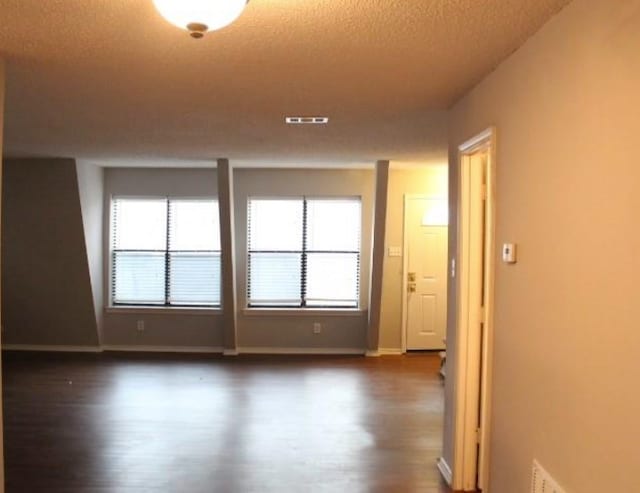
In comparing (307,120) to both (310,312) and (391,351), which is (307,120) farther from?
(391,351)

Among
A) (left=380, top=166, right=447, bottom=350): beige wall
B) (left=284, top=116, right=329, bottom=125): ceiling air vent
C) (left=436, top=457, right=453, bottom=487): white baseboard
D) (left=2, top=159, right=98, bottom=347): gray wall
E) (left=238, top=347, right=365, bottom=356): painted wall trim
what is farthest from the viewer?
(left=238, top=347, right=365, bottom=356): painted wall trim

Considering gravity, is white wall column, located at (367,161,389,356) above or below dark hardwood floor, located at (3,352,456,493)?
above

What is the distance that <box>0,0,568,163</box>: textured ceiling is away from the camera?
1.77m

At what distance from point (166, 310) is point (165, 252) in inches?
30.9

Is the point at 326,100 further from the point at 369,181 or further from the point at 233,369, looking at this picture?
the point at 233,369

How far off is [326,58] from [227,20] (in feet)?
3.10

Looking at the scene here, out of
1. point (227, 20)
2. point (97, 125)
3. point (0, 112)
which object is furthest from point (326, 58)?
point (97, 125)

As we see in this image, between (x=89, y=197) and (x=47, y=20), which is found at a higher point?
(x=47, y=20)

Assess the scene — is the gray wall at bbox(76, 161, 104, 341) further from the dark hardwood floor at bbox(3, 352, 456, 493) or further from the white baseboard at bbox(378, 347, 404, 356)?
the white baseboard at bbox(378, 347, 404, 356)

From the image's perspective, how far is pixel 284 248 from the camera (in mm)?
6297

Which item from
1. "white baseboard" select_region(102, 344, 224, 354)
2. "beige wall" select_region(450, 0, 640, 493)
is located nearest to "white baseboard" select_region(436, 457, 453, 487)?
"beige wall" select_region(450, 0, 640, 493)

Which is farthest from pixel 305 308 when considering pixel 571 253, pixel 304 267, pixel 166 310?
pixel 571 253

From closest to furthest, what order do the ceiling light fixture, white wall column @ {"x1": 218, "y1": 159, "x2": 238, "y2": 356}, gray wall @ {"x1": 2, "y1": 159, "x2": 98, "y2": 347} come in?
the ceiling light fixture, white wall column @ {"x1": 218, "y1": 159, "x2": 238, "y2": 356}, gray wall @ {"x1": 2, "y1": 159, "x2": 98, "y2": 347}

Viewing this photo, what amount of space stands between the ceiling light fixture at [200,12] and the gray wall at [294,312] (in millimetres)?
4842
